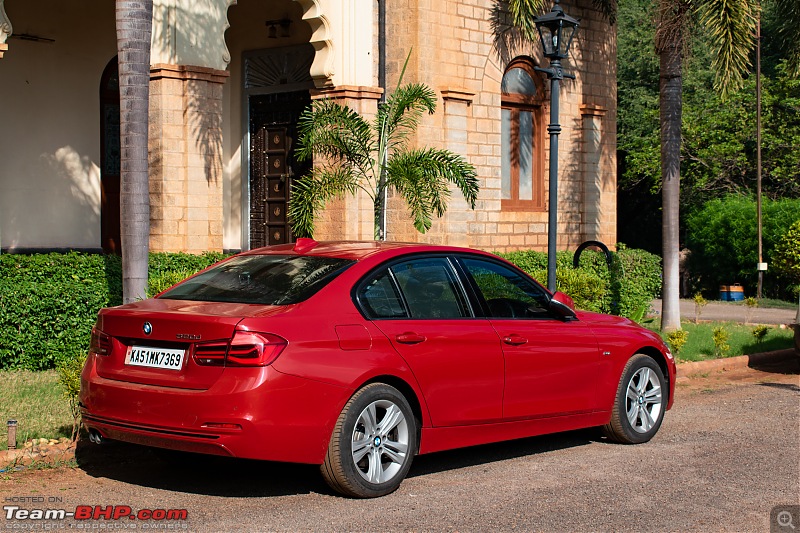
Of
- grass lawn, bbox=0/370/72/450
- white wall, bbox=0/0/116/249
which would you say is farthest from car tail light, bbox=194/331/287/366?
white wall, bbox=0/0/116/249

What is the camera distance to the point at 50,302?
12.0 meters

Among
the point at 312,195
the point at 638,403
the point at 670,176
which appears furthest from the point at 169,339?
the point at 670,176

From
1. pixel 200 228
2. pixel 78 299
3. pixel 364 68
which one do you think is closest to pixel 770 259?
pixel 364 68

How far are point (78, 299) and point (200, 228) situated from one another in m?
2.95

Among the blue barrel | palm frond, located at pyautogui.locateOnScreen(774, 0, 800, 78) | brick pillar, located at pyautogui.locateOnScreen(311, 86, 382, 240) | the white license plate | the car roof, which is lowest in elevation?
the blue barrel

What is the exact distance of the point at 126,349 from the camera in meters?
6.97

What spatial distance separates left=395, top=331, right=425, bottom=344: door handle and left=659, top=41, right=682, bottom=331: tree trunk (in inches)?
415

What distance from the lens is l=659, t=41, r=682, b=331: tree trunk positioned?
17.1m

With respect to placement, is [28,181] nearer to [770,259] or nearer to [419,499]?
[419,499]

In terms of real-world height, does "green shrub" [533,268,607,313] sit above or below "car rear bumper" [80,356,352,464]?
above

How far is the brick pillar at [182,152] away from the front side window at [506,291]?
7.29m

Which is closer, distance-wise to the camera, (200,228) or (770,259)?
(200,228)

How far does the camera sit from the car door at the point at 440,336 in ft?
23.7

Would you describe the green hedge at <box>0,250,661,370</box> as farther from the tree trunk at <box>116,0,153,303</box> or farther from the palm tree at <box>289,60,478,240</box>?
the palm tree at <box>289,60,478,240</box>
